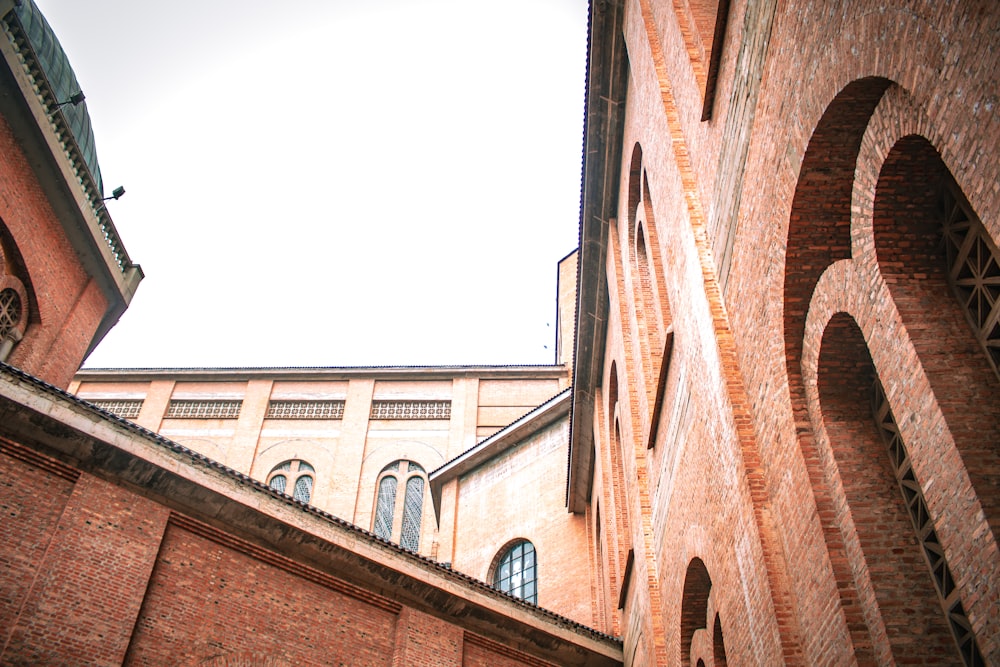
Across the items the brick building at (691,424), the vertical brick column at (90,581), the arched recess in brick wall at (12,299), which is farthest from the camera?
the arched recess in brick wall at (12,299)

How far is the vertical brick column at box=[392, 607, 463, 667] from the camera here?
1119 centimetres

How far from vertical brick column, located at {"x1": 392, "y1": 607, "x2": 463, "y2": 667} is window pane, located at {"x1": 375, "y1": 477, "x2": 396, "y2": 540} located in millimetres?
12193

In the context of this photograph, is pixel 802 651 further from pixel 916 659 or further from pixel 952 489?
pixel 952 489

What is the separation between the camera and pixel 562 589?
17.2 m

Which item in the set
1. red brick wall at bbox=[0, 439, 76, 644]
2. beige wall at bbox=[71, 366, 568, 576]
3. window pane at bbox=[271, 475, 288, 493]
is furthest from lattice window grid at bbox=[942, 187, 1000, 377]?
window pane at bbox=[271, 475, 288, 493]

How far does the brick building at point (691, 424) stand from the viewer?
430 cm

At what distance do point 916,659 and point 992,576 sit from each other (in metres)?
0.96

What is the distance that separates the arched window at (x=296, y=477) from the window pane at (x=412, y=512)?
308cm

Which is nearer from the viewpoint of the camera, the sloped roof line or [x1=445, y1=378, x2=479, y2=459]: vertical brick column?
the sloped roof line

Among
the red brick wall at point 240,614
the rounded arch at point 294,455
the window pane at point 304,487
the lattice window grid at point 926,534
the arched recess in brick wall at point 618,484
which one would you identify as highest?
the rounded arch at point 294,455

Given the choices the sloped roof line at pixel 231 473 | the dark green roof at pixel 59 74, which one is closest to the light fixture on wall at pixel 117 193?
the dark green roof at pixel 59 74

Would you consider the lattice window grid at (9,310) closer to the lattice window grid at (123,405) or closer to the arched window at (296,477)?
the arched window at (296,477)

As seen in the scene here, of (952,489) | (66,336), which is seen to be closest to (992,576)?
(952,489)

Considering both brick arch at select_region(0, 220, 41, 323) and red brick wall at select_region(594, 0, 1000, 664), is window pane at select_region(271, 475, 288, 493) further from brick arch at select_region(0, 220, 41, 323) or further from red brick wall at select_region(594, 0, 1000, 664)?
red brick wall at select_region(594, 0, 1000, 664)
